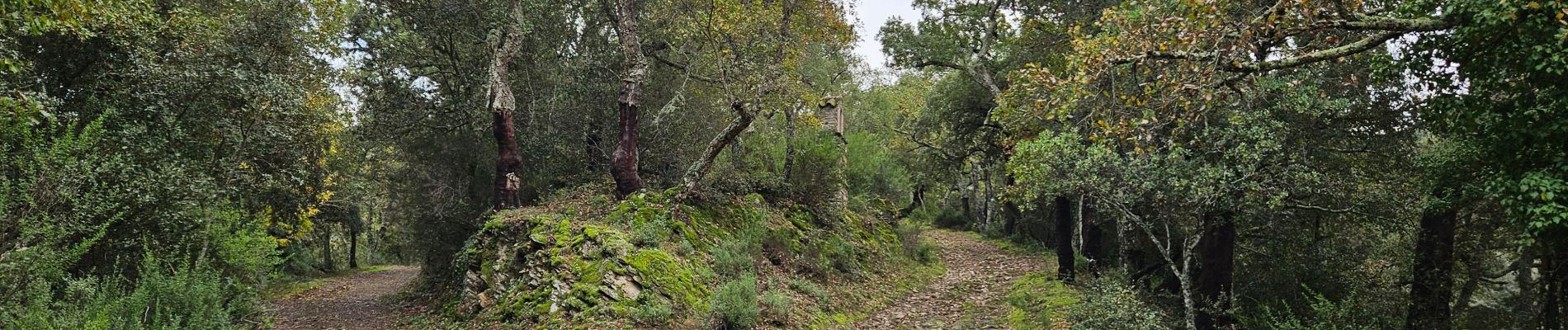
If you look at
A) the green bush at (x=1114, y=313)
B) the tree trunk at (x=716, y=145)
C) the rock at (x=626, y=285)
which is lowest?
the green bush at (x=1114, y=313)

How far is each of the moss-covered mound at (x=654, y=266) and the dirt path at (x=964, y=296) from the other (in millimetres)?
997

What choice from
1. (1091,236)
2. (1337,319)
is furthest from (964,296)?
(1337,319)

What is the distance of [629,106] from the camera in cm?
1242

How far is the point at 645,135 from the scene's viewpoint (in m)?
15.5

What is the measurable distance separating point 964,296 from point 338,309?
12.9 m

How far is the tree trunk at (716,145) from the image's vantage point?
12.0m

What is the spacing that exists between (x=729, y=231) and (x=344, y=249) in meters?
32.4

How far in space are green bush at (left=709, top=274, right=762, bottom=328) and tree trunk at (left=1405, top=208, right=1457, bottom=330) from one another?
9.49 m

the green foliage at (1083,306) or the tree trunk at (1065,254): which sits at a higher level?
the tree trunk at (1065,254)

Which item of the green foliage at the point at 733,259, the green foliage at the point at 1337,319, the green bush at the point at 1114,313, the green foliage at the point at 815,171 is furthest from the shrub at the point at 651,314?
the green foliage at the point at 1337,319

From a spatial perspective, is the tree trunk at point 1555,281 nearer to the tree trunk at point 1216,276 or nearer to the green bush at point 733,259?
the tree trunk at point 1216,276

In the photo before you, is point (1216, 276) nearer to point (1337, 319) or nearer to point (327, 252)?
point (1337, 319)

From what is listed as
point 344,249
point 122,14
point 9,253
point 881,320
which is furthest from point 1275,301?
point 344,249

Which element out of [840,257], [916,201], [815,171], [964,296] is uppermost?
[815,171]
